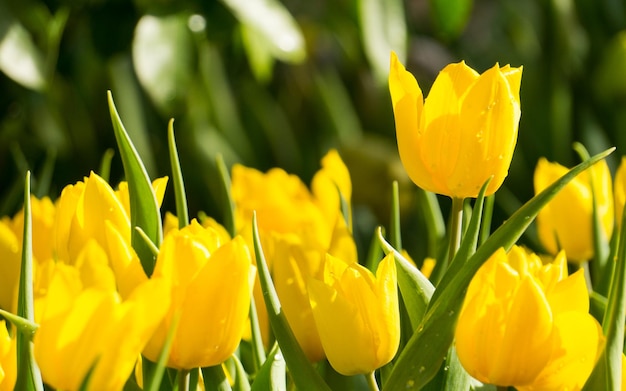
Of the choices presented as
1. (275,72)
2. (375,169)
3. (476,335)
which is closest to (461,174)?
(476,335)

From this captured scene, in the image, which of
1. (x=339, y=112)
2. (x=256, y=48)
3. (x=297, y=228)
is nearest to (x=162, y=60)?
(x=256, y=48)

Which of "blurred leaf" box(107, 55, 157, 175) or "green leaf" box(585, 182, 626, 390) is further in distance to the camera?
Answer: "blurred leaf" box(107, 55, 157, 175)

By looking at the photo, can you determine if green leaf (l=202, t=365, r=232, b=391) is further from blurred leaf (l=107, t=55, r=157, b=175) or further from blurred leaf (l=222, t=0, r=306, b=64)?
blurred leaf (l=107, t=55, r=157, b=175)

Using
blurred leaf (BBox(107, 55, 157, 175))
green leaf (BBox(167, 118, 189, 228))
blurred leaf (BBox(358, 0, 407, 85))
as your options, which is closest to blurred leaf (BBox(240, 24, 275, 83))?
blurred leaf (BBox(358, 0, 407, 85))

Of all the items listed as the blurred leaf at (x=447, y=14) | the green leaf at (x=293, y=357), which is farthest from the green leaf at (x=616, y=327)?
the blurred leaf at (x=447, y=14)

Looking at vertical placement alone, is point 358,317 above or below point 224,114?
above

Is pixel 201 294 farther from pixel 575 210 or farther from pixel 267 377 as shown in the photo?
pixel 575 210

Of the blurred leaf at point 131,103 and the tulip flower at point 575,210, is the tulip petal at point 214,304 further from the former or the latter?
the blurred leaf at point 131,103
